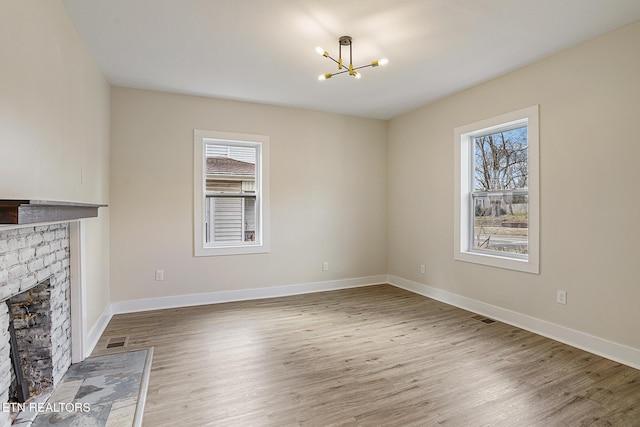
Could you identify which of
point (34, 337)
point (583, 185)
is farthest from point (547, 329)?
point (34, 337)

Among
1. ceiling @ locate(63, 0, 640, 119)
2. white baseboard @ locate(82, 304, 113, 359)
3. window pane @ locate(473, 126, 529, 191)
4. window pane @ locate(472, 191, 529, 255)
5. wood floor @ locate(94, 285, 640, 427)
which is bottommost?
wood floor @ locate(94, 285, 640, 427)

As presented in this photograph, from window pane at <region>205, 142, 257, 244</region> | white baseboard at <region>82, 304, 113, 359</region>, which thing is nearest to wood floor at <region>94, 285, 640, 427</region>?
white baseboard at <region>82, 304, 113, 359</region>

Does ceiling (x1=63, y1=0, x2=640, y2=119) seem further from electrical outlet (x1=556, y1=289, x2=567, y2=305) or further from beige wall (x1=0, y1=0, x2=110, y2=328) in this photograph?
→ electrical outlet (x1=556, y1=289, x2=567, y2=305)

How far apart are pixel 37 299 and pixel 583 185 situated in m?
4.24

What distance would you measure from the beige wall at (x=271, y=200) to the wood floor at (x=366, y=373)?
0.67 m

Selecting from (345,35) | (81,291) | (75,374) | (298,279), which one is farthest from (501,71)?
(75,374)

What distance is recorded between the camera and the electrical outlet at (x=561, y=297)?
10.1 ft

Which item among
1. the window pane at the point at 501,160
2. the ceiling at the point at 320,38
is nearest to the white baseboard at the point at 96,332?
the ceiling at the point at 320,38

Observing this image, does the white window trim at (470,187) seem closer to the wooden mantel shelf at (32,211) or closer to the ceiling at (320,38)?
the ceiling at (320,38)

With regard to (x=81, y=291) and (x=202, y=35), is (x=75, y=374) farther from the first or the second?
(x=202, y=35)

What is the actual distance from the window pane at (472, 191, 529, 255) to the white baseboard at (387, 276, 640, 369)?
65 cm

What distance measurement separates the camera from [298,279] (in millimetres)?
4863

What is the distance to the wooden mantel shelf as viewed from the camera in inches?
50.7

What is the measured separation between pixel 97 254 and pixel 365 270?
3.53 metres
